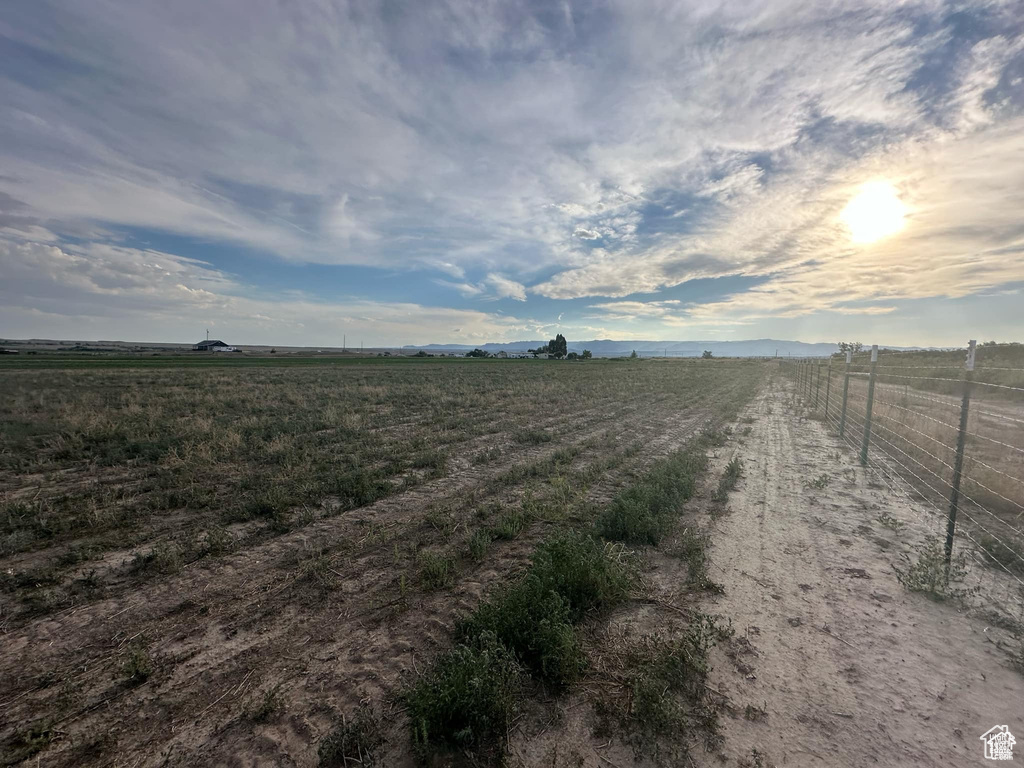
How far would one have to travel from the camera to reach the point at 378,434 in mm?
11383

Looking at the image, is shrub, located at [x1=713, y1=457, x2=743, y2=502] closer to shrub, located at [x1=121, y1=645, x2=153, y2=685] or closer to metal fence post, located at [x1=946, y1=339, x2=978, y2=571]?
metal fence post, located at [x1=946, y1=339, x2=978, y2=571]

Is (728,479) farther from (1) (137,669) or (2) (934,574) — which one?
(1) (137,669)

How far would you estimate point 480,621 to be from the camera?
3.42 meters

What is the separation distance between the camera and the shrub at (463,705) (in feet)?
8.23

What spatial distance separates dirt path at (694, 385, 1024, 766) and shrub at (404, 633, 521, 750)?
1250 millimetres

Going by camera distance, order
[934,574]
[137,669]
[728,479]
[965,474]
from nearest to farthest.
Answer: [137,669] < [934,574] < [965,474] < [728,479]

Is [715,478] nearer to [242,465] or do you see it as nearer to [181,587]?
[181,587]

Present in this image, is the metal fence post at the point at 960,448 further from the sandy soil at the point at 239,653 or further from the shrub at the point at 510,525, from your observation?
the shrub at the point at 510,525

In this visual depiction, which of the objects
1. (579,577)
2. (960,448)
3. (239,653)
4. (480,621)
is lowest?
(239,653)

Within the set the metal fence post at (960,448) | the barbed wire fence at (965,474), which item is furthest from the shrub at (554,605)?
the metal fence post at (960,448)

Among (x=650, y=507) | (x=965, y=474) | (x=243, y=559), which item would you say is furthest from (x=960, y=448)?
(x=243, y=559)

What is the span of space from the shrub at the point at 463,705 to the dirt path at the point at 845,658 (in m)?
1.25

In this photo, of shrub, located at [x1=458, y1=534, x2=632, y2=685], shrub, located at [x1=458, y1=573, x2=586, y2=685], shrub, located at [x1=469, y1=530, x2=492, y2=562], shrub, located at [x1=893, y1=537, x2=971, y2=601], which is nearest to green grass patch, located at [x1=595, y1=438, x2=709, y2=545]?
shrub, located at [x1=458, y1=534, x2=632, y2=685]

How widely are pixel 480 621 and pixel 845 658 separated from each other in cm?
284
